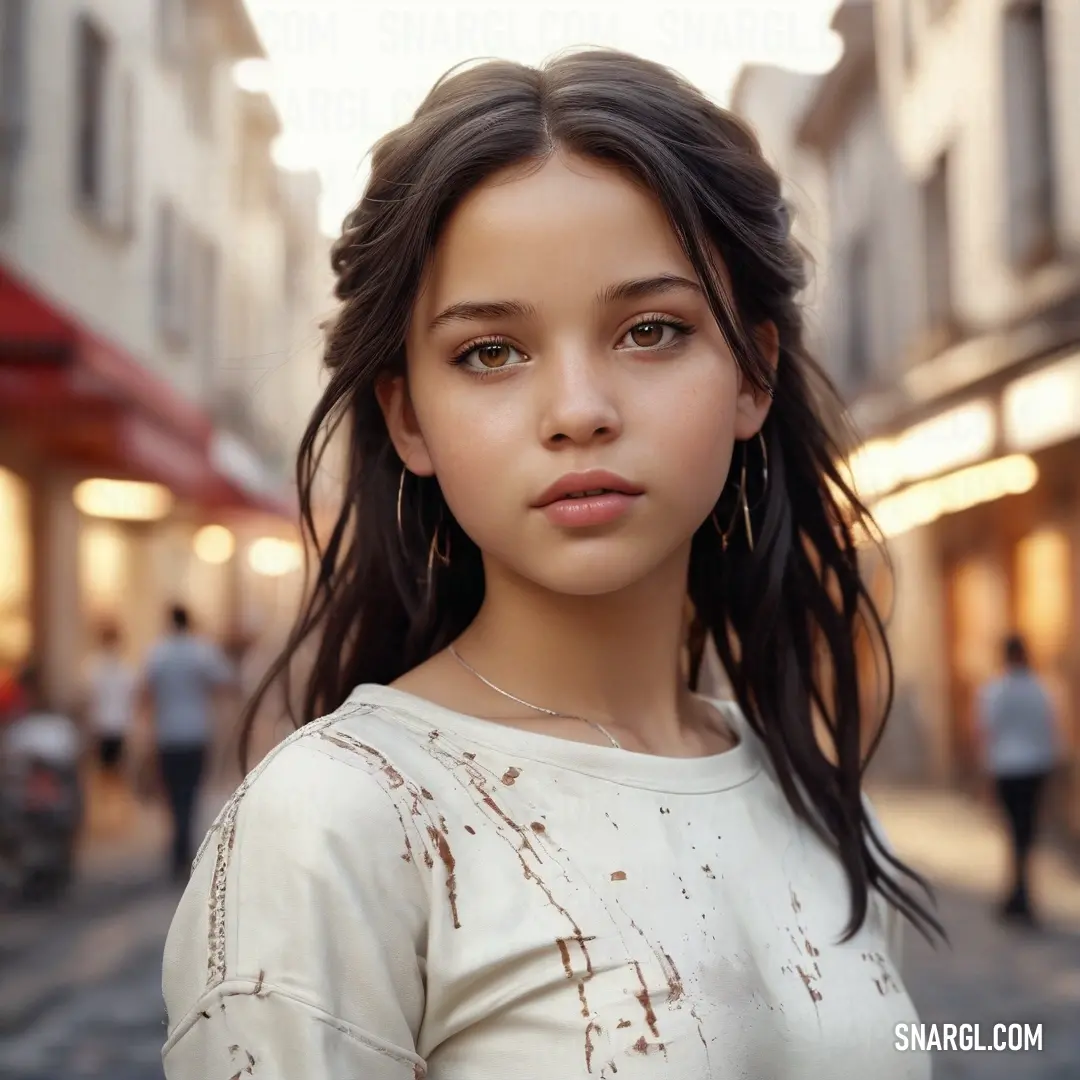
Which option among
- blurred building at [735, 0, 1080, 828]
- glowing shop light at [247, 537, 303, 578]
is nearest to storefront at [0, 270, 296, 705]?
glowing shop light at [247, 537, 303, 578]

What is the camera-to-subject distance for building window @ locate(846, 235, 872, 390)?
690 inches

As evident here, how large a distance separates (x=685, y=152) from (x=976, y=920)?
7074 mm

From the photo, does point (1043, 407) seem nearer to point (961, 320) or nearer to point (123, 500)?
point (961, 320)

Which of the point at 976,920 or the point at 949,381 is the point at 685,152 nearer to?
the point at 976,920

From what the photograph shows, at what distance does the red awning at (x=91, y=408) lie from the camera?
7609 mm

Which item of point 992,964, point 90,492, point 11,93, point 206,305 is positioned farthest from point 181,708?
point 206,305

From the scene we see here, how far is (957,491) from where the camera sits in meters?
13.8

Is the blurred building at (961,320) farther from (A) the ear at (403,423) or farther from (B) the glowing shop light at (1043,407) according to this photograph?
(A) the ear at (403,423)

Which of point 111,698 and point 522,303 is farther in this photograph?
point 111,698

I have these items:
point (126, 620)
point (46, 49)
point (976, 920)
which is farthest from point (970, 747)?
point (46, 49)

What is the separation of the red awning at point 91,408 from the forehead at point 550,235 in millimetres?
6375

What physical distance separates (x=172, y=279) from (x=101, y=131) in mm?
3092

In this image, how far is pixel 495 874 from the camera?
124 centimetres

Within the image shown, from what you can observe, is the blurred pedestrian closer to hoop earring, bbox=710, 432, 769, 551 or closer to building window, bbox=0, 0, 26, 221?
hoop earring, bbox=710, 432, 769, 551
